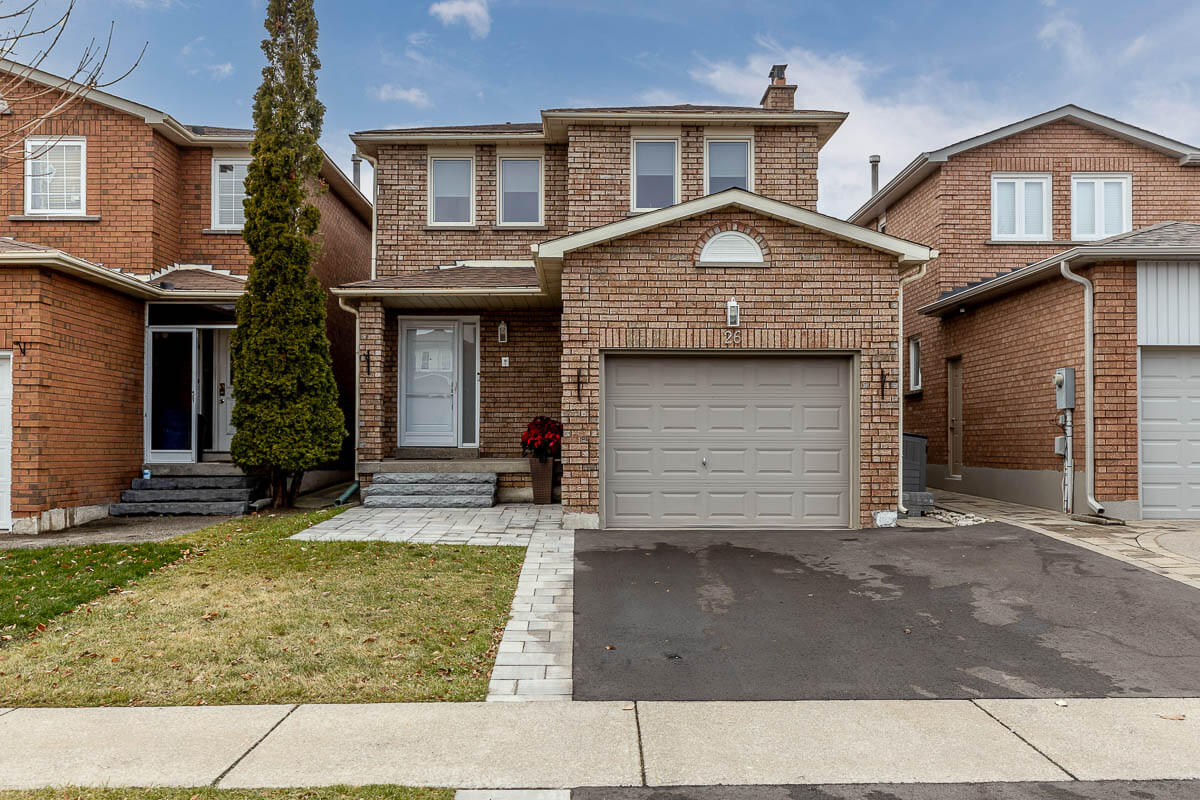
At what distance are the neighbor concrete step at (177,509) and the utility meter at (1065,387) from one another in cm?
1222

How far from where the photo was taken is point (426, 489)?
37.6ft

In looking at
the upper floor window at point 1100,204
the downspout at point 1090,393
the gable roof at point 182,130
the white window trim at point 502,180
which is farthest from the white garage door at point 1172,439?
the gable roof at point 182,130

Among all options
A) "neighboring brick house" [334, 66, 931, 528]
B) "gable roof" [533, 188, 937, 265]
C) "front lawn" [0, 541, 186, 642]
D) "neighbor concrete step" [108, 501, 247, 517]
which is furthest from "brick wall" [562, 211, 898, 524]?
"neighbor concrete step" [108, 501, 247, 517]

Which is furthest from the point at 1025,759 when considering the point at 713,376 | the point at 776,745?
the point at 713,376

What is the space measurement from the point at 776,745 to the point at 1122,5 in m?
19.5

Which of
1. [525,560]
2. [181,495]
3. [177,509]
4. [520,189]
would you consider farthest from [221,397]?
[525,560]

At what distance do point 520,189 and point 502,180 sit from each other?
1.21 ft

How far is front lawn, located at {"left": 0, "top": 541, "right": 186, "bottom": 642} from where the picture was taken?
5992 mm

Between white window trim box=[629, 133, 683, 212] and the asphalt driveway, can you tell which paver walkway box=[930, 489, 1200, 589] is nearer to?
the asphalt driveway

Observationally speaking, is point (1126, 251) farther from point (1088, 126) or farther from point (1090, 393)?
point (1088, 126)

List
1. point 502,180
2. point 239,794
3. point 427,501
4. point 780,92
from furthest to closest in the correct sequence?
point 780,92 → point 502,180 → point 427,501 → point 239,794

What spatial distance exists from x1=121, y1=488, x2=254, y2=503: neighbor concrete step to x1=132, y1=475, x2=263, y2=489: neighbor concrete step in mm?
66

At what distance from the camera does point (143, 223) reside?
1242 centimetres

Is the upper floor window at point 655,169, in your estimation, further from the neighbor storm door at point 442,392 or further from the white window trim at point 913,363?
the white window trim at point 913,363
